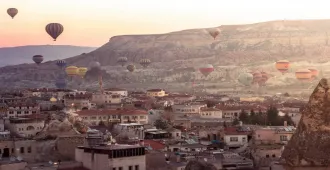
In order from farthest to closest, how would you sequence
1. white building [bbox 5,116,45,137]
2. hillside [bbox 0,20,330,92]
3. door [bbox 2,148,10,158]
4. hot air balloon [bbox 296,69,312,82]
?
hillside [bbox 0,20,330,92] → hot air balloon [bbox 296,69,312,82] → white building [bbox 5,116,45,137] → door [bbox 2,148,10,158]

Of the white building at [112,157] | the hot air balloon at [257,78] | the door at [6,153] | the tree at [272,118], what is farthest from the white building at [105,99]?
the white building at [112,157]

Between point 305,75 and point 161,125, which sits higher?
point 305,75

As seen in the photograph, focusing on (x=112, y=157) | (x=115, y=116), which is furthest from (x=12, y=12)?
(x=112, y=157)

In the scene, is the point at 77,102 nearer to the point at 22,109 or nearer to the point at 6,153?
the point at 22,109

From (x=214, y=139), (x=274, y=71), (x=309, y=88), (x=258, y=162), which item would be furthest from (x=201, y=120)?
(x=274, y=71)

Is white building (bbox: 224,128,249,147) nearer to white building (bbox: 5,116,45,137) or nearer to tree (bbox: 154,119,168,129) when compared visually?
tree (bbox: 154,119,168,129)

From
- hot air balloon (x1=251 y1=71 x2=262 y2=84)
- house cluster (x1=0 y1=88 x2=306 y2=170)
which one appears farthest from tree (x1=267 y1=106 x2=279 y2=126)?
hot air balloon (x1=251 y1=71 x2=262 y2=84)

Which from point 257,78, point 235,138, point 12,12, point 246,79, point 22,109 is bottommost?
point 235,138
